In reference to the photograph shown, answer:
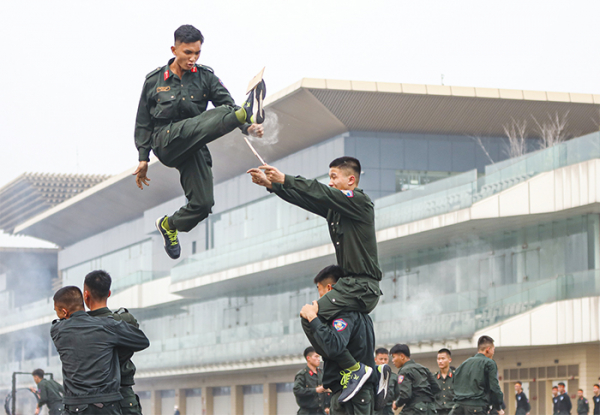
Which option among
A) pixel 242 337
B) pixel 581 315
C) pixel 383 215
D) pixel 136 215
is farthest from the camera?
pixel 136 215

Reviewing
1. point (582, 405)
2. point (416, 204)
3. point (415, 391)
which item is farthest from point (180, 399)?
point (415, 391)

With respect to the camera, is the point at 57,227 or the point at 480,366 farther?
the point at 57,227

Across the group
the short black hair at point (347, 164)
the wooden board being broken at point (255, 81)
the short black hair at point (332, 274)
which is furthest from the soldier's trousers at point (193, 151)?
the short black hair at point (332, 274)

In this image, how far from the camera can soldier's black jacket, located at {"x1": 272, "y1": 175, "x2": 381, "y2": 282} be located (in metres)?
9.34

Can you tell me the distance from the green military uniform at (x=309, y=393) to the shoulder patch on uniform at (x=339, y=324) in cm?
716

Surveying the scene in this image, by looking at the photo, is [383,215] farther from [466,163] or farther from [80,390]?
[80,390]

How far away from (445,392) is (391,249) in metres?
28.6

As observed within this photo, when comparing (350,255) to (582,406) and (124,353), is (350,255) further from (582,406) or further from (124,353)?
(582,406)

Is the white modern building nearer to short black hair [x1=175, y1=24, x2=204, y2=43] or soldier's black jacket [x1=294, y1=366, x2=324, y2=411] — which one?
soldier's black jacket [x1=294, y1=366, x2=324, y2=411]

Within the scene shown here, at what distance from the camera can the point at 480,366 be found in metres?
15.3

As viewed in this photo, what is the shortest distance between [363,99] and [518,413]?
17782 millimetres

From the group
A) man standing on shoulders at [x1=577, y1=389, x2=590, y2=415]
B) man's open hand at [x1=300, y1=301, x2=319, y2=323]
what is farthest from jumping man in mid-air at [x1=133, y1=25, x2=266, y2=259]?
man standing on shoulders at [x1=577, y1=389, x2=590, y2=415]

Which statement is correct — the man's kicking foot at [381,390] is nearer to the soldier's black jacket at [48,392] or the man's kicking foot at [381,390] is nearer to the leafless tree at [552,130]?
the soldier's black jacket at [48,392]

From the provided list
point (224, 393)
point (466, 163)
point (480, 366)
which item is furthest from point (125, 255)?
point (480, 366)
